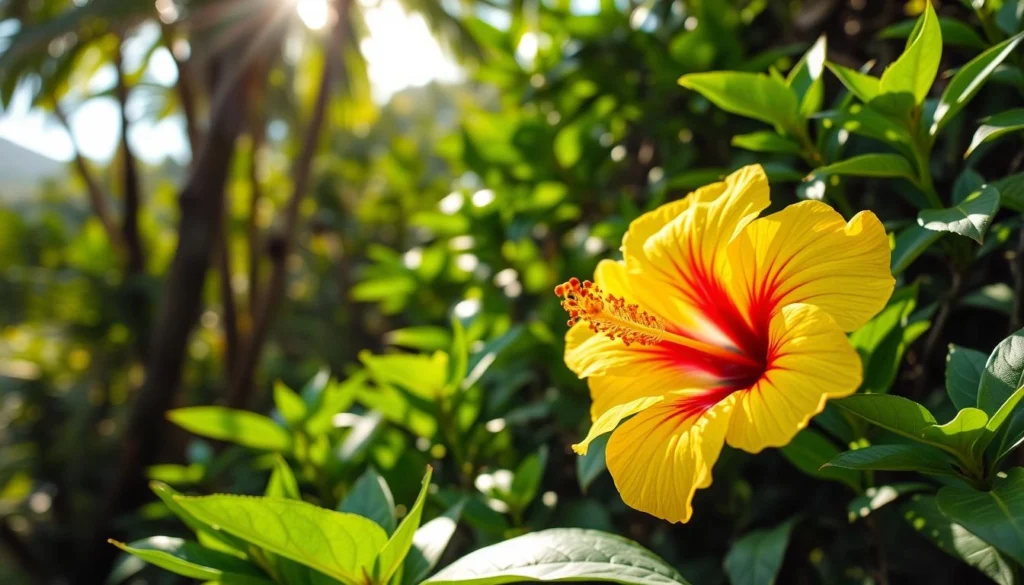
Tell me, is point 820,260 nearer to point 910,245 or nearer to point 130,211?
point 910,245

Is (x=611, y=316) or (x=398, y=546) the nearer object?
(x=398, y=546)

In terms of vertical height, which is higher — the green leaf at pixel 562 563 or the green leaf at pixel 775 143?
the green leaf at pixel 775 143

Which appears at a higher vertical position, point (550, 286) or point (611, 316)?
point (611, 316)

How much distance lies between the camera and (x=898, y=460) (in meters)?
0.51

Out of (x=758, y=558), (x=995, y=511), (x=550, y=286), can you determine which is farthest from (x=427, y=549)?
(x=550, y=286)

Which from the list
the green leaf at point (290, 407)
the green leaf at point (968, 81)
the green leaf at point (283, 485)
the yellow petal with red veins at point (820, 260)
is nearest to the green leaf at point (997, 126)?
the green leaf at point (968, 81)

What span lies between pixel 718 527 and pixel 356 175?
149 inches

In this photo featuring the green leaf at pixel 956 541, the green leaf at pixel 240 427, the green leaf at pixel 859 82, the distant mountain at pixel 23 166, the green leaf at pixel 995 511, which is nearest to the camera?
the green leaf at pixel 995 511

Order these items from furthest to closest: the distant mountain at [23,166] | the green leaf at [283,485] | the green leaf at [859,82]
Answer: the distant mountain at [23,166], the green leaf at [283,485], the green leaf at [859,82]

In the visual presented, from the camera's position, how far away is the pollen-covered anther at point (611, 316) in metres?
0.66

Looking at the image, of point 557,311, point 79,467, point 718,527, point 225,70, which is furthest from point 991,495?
point 79,467

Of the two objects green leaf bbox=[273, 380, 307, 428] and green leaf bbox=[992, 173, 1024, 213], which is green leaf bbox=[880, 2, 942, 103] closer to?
green leaf bbox=[992, 173, 1024, 213]

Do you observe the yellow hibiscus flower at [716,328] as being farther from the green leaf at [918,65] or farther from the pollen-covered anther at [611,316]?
the green leaf at [918,65]

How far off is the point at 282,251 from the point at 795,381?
2624 mm
